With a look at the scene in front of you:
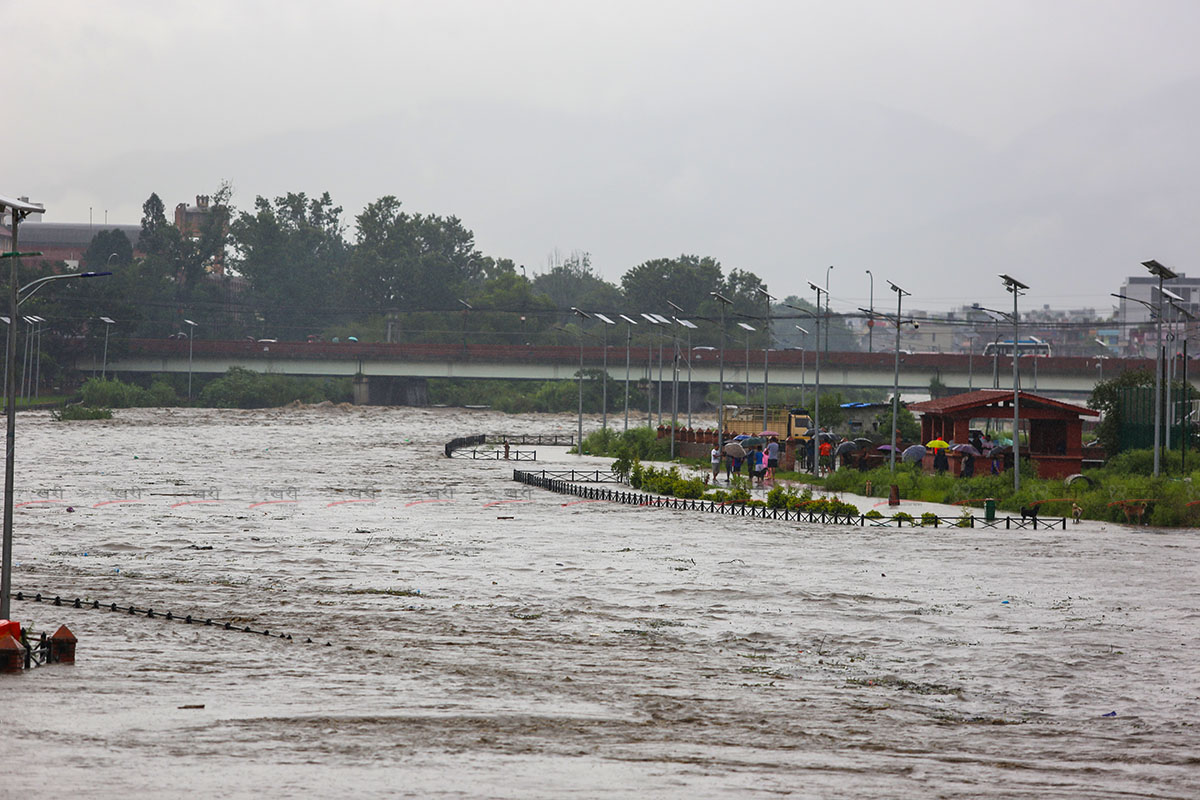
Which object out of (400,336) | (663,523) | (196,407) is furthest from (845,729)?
(400,336)

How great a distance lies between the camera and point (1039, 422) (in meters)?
55.1

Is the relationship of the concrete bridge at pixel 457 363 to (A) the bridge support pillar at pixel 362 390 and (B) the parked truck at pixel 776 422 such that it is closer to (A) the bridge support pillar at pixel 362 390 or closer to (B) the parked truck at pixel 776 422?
(A) the bridge support pillar at pixel 362 390

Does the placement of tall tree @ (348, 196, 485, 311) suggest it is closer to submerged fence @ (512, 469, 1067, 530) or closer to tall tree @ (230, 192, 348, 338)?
tall tree @ (230, 192, 348, 338)

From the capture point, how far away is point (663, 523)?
125 ft

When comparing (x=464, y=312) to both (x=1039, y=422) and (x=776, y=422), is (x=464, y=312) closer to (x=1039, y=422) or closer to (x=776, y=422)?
(x=776, y=422)

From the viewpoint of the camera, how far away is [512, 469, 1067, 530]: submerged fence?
123ft

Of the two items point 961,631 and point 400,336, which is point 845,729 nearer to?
point 961,631

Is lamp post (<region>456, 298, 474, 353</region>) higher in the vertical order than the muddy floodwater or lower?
higher

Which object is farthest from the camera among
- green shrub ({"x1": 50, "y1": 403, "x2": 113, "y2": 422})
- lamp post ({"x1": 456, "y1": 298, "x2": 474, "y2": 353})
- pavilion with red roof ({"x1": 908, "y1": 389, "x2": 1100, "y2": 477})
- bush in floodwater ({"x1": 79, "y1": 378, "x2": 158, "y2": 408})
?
lamp post ({"x1": 456, "y1": 298, "x2": 474, "y2": 353})

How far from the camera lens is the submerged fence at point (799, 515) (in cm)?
3753

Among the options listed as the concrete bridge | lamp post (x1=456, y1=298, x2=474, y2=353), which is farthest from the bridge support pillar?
lamp post (x1=456, y1=298, x2=474, y2=353)

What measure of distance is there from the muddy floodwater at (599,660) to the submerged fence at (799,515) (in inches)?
40.8

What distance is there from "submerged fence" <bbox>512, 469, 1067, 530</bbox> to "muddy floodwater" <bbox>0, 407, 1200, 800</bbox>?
1037 millimetres

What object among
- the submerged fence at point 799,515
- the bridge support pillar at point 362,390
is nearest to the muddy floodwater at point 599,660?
the submerged fence at point 799,515
